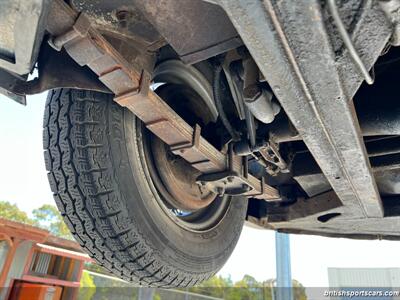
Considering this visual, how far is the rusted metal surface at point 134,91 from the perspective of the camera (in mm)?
666

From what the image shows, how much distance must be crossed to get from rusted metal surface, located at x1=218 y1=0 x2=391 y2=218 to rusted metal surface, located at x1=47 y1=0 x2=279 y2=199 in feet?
0.99

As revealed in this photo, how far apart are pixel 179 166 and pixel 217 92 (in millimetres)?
341

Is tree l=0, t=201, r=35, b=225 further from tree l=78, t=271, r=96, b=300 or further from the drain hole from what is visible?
the drain hole

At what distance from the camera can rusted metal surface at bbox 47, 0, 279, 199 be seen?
666 mm

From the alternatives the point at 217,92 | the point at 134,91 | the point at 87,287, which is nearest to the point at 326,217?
the point at 217,92

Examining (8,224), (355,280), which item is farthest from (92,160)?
(8,224)

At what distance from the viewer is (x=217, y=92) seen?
3.62ft

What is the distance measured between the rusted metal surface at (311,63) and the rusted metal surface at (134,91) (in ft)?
0.99

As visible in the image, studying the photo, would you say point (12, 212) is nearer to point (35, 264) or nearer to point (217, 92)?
point (35, 264)

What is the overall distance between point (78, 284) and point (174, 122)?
5288mm

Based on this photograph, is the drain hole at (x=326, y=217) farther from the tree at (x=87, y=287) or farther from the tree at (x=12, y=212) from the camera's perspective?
the tree at (x=12, y=212)

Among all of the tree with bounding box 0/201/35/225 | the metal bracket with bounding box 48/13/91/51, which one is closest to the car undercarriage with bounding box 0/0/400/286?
the metal bracket with bounding box 48/13/91/51

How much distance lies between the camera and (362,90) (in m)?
1.08

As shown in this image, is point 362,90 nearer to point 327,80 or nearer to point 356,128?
point 356,128
